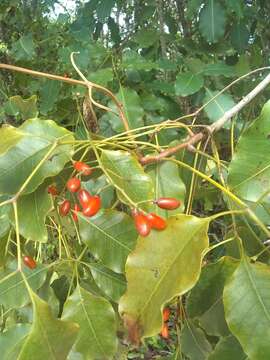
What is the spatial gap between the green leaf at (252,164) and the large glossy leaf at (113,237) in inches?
6.7

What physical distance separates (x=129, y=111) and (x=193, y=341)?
0.64 meters

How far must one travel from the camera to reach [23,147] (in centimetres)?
82

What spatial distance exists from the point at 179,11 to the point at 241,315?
178cm

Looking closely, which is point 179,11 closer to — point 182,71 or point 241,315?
point 182,71

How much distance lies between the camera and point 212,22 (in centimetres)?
179

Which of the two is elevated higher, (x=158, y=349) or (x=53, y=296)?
(x=53, y=296)

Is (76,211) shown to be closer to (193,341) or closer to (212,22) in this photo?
(193,341)

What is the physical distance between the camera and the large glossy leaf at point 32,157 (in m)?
0.79

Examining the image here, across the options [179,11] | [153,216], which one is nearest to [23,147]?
[153,216]

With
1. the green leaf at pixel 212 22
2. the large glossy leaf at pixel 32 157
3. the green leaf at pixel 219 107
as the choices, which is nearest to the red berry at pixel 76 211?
the large glossy leaf at pixel 32 157

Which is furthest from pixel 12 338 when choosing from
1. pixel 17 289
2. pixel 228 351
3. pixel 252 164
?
pixel 252 164

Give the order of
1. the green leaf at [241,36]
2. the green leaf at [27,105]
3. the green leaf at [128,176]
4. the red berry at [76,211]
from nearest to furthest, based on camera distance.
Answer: the green leaf at [128,176]
the red berry at [76,211]
the green leaf at [27,105]
the green leaf at [241,36]

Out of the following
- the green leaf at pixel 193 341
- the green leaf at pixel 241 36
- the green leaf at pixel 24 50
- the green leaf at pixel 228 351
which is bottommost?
the green leaf at pixel 193 341

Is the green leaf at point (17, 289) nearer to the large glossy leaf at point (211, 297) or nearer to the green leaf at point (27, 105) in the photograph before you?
the large glossy leaf at point (211, 297)
